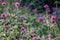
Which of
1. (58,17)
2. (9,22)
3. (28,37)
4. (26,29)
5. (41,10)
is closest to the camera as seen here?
(28,37)

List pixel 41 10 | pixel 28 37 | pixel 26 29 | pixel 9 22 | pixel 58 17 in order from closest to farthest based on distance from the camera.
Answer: pixel 28 37, pixel 26 29, pixel 9 22, pixel 58 17, pixel 41 10

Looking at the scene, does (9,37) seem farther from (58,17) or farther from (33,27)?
(58,17)

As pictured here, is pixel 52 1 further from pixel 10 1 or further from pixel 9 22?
pixel 9 22

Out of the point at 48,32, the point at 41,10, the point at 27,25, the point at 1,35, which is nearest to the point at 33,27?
the point at 27,25

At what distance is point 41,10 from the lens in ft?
17.2

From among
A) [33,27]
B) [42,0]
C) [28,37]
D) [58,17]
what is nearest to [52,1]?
[42,0]

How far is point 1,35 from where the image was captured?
3.81m

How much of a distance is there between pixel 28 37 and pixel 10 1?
1.87 m

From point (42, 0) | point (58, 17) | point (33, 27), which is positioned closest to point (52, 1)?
point (42, 0)

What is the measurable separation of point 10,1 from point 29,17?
1020 mm

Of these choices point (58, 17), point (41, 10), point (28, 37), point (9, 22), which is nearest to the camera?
point (28, 37)

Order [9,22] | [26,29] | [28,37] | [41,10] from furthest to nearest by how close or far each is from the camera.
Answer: [41,10]
[9,22]
[26,29]
[28,37]

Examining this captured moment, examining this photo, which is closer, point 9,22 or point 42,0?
point 9,22

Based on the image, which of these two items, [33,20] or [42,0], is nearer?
[33,20]
